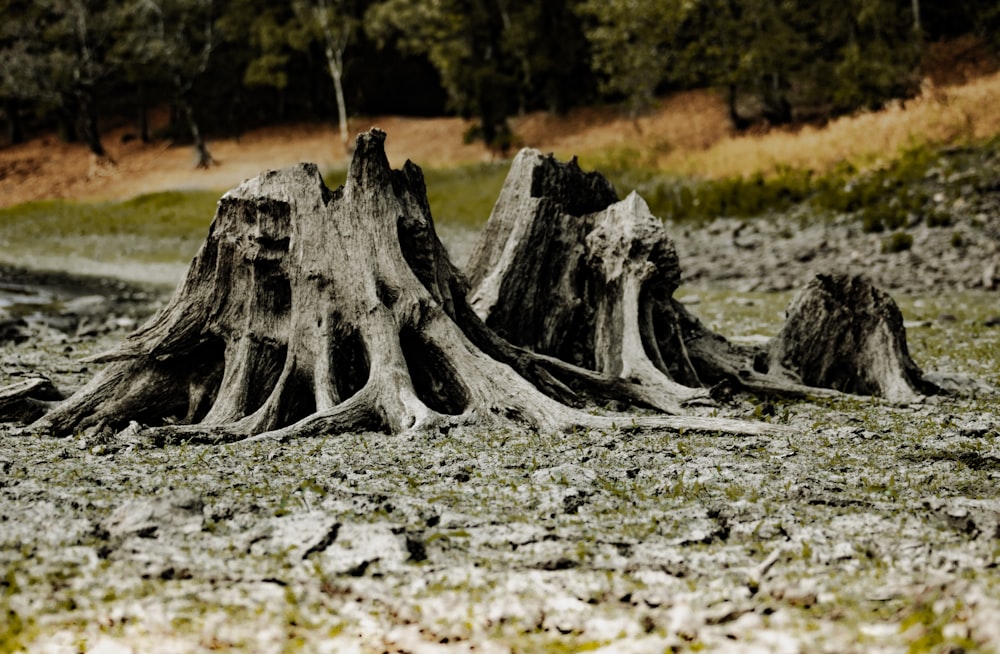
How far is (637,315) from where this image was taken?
955 cm

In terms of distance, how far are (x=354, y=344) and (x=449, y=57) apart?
151 ft

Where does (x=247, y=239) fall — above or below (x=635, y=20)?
below

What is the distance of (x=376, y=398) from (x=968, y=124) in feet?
87.6

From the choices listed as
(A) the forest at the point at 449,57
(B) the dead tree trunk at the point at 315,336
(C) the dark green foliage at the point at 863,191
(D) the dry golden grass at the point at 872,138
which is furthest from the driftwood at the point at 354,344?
(A) the forest at the point at 449,57

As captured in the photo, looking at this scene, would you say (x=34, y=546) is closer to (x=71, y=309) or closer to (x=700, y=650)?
(x=700, y=650)

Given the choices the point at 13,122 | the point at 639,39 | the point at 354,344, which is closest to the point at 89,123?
the point at 13,122

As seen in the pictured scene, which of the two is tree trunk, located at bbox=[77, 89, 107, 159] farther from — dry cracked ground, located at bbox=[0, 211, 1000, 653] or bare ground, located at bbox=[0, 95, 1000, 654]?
bare ground, located at bbox=[0, 95, 1000, 654]

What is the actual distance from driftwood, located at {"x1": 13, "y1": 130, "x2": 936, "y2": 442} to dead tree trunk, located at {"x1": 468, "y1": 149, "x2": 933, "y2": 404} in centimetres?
5

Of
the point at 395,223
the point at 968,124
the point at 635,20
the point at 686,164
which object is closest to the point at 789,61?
the point at 635,20

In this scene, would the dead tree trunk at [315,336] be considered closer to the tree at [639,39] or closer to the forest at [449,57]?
the forest at [449,57]

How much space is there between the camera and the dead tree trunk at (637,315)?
9.69m

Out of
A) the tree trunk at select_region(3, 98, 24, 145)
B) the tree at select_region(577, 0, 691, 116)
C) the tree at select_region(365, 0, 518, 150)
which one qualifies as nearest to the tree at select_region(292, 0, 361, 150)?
the tree at select_region(365, 0, 518, 150)

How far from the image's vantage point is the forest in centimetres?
4334

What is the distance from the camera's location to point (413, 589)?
421cm
